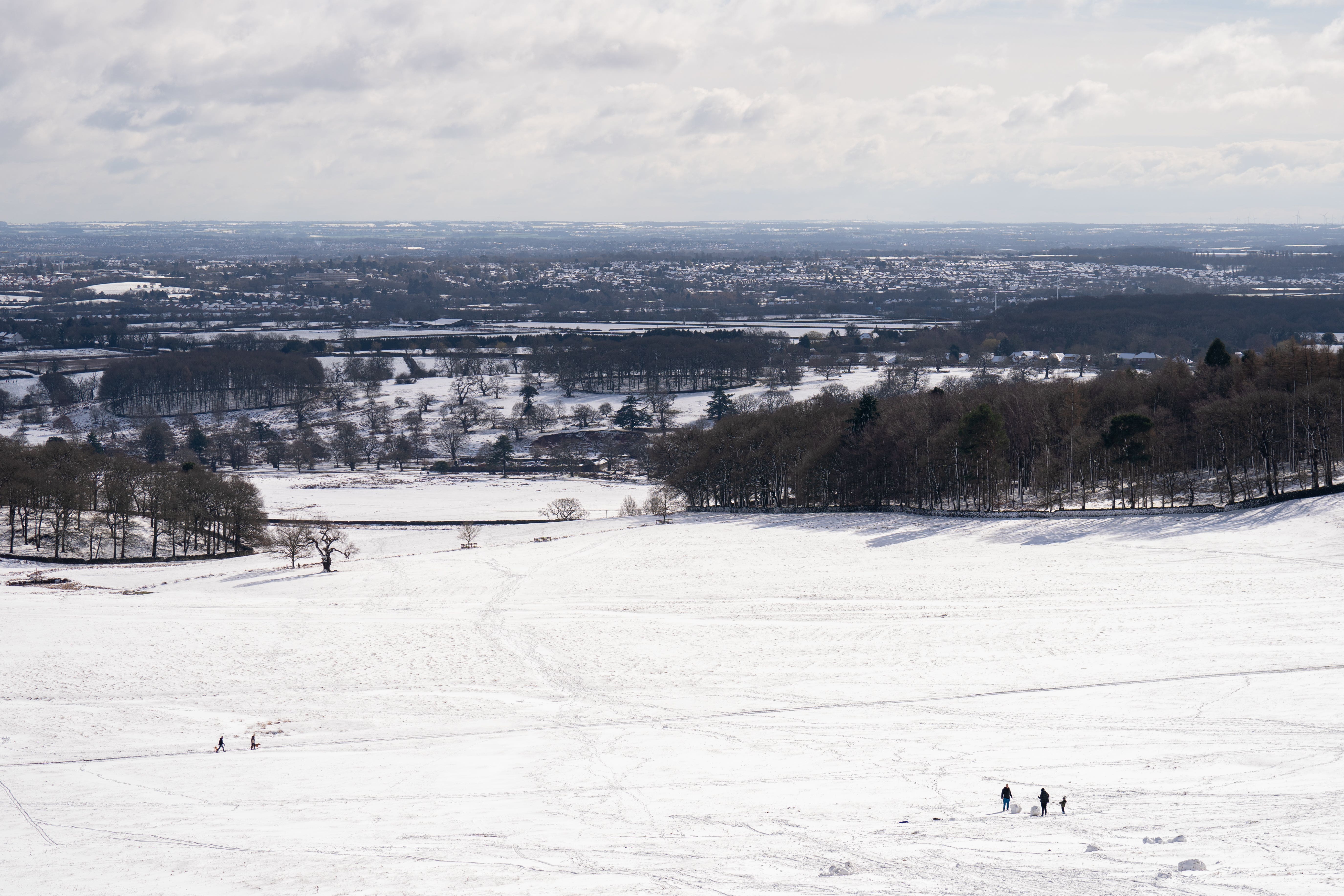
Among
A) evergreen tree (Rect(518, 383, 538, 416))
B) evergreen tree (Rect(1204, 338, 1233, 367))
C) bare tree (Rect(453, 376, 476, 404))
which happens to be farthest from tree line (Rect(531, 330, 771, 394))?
evergreen tree (Rect(1204, 338, 1233, 367))

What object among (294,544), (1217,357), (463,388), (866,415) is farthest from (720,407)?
(294,544)

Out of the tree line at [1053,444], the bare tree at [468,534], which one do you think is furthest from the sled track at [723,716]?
the bare tree at [468,534]

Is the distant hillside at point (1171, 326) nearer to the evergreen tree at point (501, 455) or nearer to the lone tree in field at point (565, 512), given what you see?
the evergreen tree at point (501, 455)

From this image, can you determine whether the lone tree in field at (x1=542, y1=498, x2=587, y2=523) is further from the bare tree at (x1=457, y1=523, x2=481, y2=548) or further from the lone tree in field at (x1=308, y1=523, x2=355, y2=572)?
the lone tree in field at (x1=308, y1=523, x2=355, y2=572)

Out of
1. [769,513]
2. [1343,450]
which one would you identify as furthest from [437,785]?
[1343,450]

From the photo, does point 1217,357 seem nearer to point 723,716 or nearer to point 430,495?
point 723,716

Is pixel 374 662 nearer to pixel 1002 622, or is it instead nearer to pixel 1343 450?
pixel 1002 622
